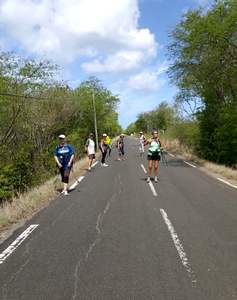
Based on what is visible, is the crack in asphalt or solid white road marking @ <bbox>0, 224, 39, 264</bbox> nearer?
the crack in asphalt

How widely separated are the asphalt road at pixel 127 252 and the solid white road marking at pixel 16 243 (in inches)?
3.3

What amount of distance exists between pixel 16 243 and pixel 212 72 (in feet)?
69.9

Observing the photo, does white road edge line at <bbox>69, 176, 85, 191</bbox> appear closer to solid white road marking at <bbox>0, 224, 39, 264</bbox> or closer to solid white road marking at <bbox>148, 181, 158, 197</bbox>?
solid white road marking at <bbox>148, 181, 158, 197</bbox>

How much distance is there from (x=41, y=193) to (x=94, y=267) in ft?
26.4

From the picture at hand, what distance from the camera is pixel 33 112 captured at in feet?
86.8

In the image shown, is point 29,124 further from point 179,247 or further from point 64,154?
point 179,247

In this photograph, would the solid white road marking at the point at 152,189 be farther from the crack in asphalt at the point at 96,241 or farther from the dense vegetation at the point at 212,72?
the dense vegetation at the point at 212,72

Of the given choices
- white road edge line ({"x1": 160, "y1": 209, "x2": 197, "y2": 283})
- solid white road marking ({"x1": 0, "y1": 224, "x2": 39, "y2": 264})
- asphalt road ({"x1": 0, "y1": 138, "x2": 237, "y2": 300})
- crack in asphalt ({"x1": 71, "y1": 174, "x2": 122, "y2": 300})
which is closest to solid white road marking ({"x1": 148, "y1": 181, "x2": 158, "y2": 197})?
asphalt road ({"x1": 0, "y1": 138, "x2": 237, "y2": 300})

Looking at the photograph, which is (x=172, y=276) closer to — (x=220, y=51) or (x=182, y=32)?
(x=220, y=51)

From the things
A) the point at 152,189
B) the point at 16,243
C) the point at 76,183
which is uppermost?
the point at 16,243

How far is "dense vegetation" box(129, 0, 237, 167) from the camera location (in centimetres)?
2406

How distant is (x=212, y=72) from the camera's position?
86.8 feet

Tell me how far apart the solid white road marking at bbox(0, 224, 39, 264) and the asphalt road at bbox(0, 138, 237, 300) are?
8cm

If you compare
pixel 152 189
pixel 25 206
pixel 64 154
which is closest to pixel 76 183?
pixel 64 154
